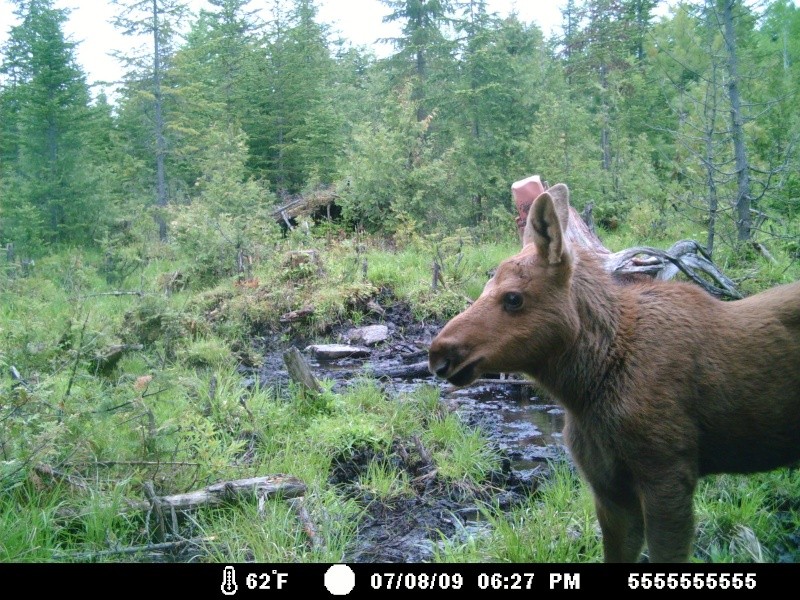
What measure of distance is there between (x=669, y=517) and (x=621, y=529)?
0.55 metres

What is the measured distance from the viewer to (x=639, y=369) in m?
3.10

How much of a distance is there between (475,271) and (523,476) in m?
7.60

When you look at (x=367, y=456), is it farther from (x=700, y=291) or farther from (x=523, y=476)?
(x=700, y=291)

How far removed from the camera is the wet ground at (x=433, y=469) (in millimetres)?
4812

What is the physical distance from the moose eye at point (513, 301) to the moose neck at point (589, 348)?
0.92ft

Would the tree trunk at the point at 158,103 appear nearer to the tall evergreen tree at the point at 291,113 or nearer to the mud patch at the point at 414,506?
the tall evergreen tree at the point at 291,113

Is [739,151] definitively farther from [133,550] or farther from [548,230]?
[133,550]

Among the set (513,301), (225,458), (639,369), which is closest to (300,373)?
(225,458)

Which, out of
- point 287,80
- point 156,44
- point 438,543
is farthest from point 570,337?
point 287,80

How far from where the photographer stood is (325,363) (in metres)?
10.4

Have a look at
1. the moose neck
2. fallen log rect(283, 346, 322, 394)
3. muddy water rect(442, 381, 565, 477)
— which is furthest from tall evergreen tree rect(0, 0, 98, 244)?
the moose neck

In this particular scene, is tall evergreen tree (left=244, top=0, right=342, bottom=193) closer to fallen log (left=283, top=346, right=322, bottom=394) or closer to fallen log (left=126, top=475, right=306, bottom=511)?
fallen log (left=283, top=346, right=322, bottom=394)

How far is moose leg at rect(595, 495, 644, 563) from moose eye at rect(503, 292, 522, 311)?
3.68 feet
